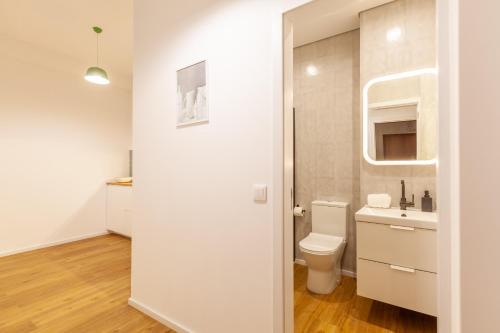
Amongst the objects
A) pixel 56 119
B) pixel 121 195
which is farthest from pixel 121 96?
pixel 121 195

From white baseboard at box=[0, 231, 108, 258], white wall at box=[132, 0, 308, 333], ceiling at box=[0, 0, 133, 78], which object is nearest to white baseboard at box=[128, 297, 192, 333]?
white wall at box=[132, 0, 308, 333]

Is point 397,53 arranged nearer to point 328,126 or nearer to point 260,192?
point 328,126

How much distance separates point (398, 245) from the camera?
172cm

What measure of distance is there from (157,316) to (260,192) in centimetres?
135

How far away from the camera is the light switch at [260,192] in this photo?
1311mm

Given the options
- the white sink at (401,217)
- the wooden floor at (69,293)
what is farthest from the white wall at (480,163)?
the wooden floor at (69,293)

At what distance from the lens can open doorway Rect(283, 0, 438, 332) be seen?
1.67 meters

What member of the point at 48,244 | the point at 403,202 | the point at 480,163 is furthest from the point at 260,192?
the point at 48,244

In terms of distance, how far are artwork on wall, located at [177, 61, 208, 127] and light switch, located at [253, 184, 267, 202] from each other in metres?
0.58

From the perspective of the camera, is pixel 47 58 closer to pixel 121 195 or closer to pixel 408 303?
pixel 121 195

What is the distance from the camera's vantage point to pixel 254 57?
4.44ft

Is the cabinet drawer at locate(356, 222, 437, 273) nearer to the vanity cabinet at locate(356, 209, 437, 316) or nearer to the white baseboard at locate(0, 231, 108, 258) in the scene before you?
the vanity cabinet at locate(356, 209, 437, 316)

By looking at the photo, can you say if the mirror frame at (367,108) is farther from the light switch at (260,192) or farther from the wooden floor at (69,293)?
the wooden floor at (69,293)

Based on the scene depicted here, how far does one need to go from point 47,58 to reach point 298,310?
4.40 meters
